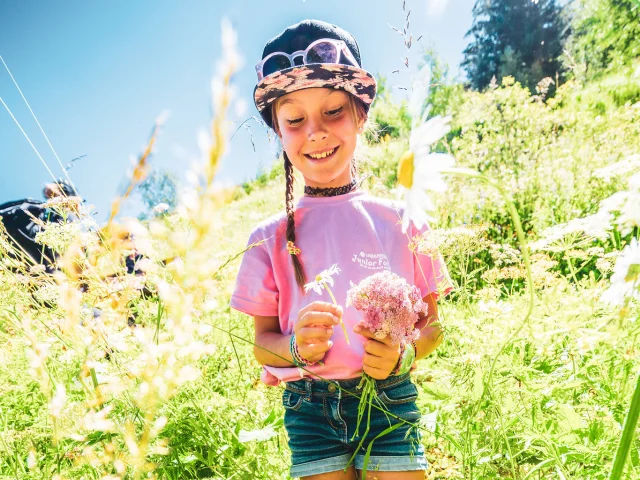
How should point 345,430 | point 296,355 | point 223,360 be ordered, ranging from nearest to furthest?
point 296,355 → point 345,430 → point 223,360

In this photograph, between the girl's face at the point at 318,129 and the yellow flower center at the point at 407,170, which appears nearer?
the yellow flower center at the point at 407,170

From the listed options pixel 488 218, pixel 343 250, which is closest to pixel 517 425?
pixel 343 250

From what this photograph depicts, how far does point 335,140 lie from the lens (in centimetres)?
152

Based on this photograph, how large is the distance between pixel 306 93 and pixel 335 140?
7.7 inches

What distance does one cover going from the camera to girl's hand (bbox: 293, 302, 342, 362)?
1155 mm

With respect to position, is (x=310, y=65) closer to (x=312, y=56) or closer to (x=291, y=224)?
(x=312, y=56)

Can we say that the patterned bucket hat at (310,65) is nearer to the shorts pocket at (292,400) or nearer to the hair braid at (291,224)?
the hair braid at (291,224)

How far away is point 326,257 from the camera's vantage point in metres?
1.59

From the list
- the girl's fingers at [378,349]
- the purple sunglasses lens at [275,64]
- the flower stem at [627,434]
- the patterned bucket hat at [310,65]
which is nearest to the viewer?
the flower stem at [627,434]

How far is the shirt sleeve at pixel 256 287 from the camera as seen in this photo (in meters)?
1.60

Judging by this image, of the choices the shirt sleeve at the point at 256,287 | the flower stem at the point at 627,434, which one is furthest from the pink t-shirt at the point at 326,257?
the flower stem at the point at 627,434

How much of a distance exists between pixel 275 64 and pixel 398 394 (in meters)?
1.28

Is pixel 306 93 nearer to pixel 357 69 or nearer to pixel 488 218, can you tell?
pixel 357 69

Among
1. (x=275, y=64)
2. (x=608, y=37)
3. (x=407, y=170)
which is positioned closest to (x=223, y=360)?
(x=275, y=64)
